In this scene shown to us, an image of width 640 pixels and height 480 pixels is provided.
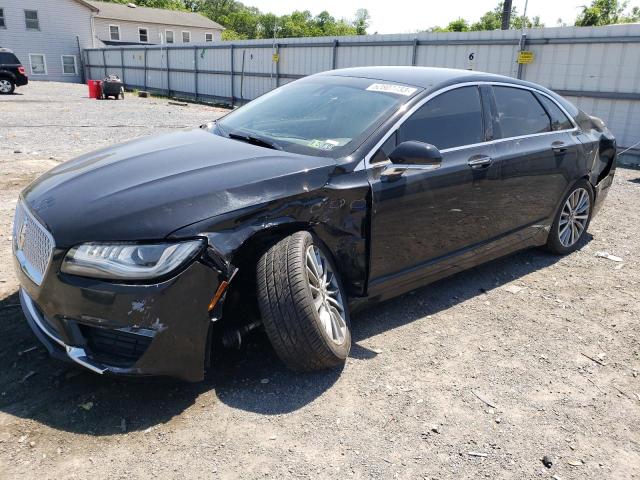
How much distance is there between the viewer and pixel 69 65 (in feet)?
132

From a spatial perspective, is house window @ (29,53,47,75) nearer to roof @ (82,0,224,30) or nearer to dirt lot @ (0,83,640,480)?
roof @ (82,0,224,30)

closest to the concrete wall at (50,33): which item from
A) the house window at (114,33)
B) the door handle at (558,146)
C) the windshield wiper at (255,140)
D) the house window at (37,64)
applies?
the house window at (37,64)

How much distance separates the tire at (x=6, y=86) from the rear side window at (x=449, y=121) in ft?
85.1

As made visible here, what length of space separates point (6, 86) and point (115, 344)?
26453 mm

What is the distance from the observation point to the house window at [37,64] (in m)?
38.6

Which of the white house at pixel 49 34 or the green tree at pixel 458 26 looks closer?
the white house at pixel 49 34

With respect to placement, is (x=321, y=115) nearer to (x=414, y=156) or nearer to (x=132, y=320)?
(x=414, y=156)

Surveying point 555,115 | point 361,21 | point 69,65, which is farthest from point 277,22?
point 555,115

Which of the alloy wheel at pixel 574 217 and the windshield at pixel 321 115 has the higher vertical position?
the windshield at pixel 321 115

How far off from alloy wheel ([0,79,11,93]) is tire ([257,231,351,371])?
26.4 metres

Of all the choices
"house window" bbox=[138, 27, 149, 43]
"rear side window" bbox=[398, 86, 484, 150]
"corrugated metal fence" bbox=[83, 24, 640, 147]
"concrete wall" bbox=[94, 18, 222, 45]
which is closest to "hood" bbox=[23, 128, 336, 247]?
"rear side window" bbox=[398, 86, 484, 150]

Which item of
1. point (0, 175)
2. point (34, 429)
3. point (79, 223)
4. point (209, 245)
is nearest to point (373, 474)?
point (209, 245)

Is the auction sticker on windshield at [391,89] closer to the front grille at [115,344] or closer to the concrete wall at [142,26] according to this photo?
the front grille at [115,344]

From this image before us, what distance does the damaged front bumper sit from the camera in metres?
2.43
